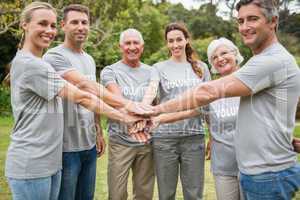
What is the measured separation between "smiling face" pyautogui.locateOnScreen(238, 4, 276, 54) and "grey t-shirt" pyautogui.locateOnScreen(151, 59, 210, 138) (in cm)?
135

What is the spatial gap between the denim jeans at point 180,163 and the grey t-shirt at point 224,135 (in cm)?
46

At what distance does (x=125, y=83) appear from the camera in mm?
3756

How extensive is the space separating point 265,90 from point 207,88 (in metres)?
0.36

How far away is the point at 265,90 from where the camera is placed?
230 centimetres

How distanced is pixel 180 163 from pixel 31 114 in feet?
5.49

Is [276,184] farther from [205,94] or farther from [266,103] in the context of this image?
[205,94]

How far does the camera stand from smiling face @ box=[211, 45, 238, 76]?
325 centimetres

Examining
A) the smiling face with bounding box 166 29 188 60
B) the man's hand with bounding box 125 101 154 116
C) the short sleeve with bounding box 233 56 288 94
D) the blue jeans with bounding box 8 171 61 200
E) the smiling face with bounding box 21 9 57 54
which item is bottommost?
the blue jeans with bounding box 8 171 61 200

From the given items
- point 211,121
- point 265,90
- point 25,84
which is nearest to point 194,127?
point 211,121

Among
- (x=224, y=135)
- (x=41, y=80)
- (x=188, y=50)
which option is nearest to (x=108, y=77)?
(x=188, y=50)

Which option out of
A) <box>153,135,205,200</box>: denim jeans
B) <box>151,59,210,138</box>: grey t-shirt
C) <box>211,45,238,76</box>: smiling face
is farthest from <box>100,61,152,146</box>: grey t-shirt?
<box>211,45,238,76</box>: smiling face

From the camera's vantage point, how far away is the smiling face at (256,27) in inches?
91.7

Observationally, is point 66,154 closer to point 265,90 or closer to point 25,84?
point 25,84

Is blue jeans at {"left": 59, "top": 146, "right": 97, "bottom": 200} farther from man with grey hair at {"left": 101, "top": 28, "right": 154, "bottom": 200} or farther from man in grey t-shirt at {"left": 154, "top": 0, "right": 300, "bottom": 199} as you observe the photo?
man in grey t-shirt at {"left": 154, "top": 0, "right": 300, "bottom": 199}
